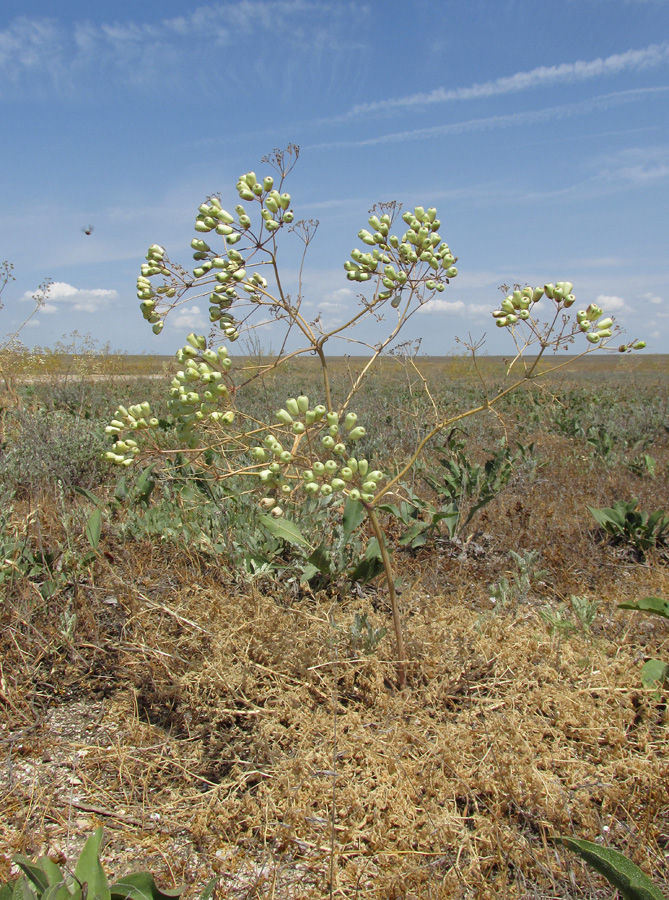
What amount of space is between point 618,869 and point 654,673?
1.10 m

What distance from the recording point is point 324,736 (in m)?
2.04

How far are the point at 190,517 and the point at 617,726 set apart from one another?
2360 mm

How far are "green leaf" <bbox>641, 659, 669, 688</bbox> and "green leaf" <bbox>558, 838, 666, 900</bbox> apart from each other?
1014 millimetres

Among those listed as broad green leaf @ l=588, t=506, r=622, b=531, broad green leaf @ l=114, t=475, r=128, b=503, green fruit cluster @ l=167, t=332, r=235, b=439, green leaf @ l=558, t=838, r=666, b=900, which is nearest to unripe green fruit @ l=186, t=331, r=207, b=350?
green fruit cluster @ l=167, t=332, r=235, b=439

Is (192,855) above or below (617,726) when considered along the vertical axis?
below

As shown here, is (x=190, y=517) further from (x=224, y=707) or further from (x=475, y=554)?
(x=475, y=554)

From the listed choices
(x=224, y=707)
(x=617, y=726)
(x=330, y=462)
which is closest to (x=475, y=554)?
(x=617, y=726)

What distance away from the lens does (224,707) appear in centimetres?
216

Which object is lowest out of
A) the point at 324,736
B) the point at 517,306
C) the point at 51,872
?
the point at 324,736

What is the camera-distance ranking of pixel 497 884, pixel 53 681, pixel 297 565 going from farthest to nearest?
pixel 297 565 → pixel 53 681 → pixel 497 884

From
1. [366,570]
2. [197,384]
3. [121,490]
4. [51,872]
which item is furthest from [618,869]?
[121,490]

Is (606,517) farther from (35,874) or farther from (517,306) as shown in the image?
(35,874)

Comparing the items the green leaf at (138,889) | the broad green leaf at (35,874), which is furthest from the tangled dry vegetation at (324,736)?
the broad green leaf at (35,874)

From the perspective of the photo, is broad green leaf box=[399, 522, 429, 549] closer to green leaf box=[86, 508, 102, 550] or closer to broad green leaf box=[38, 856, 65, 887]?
green leaf box=[86, 508, 102, 550]
